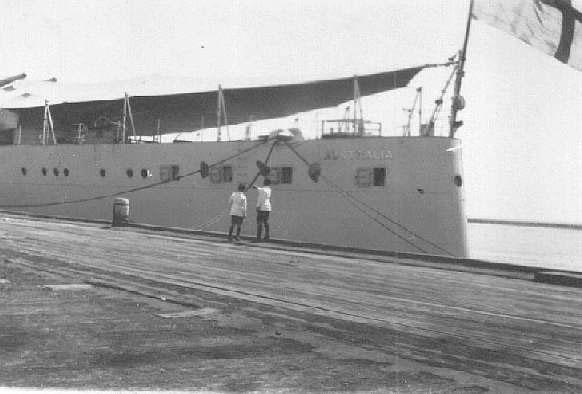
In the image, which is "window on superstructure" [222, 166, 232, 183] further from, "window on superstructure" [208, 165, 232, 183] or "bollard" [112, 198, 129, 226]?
"bollard" [112, 198, 129, 226]

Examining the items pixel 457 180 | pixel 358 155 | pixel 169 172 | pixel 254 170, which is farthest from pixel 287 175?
pixel 457 180

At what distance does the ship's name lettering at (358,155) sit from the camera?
2253 centimetres

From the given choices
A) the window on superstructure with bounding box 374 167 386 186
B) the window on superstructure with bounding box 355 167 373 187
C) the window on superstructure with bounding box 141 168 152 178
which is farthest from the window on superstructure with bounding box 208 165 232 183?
the window on superstructure with bounding box 374 167 386 186

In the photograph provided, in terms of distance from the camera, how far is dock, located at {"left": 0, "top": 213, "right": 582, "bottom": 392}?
15.6 feet

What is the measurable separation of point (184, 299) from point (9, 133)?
3165 cm

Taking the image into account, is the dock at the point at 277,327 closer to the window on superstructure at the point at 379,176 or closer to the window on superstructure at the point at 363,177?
the window on superstructure at the point at 379,176

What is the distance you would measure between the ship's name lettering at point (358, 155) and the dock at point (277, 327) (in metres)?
9.74

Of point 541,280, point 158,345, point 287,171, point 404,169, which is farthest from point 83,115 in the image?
point 158,345

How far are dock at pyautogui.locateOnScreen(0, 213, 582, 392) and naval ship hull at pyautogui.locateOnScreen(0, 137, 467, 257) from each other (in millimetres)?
8879

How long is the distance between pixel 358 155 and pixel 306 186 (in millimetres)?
2416

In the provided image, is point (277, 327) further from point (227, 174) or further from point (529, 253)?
point (529, 253)

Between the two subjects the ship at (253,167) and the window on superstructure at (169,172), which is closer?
the ship at (253,167)

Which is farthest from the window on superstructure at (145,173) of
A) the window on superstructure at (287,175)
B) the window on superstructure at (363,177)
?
the window on superstructure at (363,177)

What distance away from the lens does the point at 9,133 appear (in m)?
35.7
